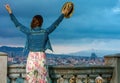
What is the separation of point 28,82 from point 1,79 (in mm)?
665

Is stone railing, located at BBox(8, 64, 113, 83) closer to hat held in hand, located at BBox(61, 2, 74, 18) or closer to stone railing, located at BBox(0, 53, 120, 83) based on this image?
stone railing, located at BBox(0, 53, 120, 83)

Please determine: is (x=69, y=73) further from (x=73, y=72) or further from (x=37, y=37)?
(x=37, y=37)

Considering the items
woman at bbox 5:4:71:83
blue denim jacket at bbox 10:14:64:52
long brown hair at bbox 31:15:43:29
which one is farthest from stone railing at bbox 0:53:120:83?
long brown hair at bbox 31:15:43:29

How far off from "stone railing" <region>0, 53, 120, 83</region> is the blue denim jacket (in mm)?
649

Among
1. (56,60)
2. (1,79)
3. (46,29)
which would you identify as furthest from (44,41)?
(56,60)

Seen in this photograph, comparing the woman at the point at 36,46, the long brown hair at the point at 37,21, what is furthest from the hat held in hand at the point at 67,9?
the long brown hair at the point at 37,21

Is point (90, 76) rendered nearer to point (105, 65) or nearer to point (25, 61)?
point (105, 65)

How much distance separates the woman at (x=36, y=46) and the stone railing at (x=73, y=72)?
488 mm

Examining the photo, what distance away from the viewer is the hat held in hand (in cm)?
1493

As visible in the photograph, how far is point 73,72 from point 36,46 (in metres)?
1.37

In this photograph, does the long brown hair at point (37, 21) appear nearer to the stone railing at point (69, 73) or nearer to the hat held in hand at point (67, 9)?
the hat held in hand at point (67, 9)

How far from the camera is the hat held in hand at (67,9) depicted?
14925 millimetres

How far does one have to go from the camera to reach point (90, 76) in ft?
51.3

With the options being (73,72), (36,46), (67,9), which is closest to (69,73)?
(73,72)
